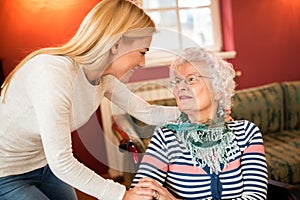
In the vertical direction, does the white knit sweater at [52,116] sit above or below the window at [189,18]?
below

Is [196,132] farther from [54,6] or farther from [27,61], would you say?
[54,6]

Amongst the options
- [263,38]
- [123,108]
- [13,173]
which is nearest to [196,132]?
[123,108]

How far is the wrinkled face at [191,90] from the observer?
1237 millimetres

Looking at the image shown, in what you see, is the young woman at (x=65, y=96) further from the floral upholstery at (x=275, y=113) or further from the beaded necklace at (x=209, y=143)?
the floral upholstery at (x=275, y=113)

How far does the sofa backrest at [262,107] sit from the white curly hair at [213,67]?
1345 mm

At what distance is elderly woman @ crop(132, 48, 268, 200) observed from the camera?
47.9 inches

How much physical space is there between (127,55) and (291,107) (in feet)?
6.96

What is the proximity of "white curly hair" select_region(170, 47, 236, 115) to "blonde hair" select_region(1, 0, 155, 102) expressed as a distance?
0.26 metres

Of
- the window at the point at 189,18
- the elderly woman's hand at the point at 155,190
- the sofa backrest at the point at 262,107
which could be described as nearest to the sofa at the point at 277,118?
the sofa backrest at the point at 262,107

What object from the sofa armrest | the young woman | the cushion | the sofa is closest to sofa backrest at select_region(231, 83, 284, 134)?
the sofa

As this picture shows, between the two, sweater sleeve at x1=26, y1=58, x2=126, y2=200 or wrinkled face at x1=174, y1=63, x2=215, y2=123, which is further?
wrinkled face at x1=174, y1=63, x2=215, y2=123

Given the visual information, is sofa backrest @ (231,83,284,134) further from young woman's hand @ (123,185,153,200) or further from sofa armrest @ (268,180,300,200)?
young woman's hand @ (123,185,153,200)

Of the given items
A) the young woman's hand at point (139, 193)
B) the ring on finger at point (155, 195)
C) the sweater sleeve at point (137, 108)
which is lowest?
the ring on finger at point (155, 195)

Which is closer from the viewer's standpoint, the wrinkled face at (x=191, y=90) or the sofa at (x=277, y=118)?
the wrinkled face at (x=191, y=90)
